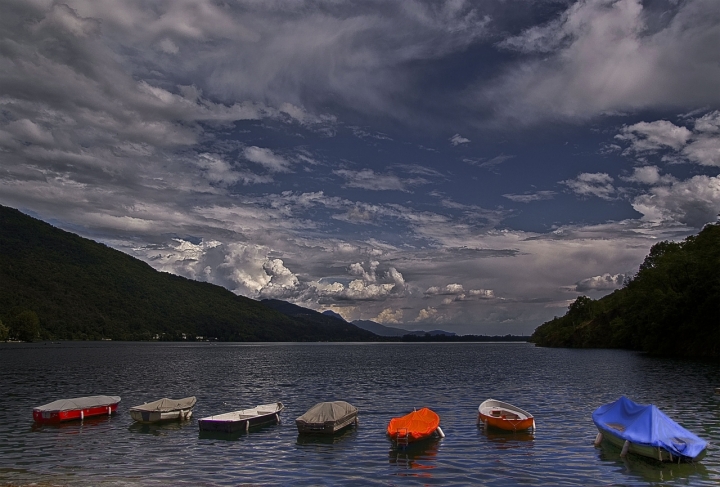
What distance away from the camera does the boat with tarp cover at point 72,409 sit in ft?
133

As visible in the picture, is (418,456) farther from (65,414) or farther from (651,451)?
(65,414)

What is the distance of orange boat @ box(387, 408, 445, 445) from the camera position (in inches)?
1241

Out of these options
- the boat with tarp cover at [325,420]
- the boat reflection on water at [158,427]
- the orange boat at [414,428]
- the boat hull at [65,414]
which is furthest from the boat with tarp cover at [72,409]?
the orange boat at [414,428]

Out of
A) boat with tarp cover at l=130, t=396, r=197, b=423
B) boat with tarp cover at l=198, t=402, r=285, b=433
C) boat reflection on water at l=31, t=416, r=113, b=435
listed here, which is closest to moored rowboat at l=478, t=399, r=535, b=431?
boat with tarp cover at l=198, t=402, r=285, b=433

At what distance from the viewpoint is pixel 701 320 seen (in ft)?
359

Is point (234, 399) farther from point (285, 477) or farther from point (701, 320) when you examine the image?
point (701, 320)

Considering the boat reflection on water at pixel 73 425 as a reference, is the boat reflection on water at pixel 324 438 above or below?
above

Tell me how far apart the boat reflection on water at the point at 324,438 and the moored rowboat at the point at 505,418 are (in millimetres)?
9056

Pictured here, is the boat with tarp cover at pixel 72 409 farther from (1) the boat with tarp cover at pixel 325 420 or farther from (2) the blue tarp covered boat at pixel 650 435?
(2) the blue tarp covered boat at pixel 650 435

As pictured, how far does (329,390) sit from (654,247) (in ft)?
488

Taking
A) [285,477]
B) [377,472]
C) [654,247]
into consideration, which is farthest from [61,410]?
[654,247]

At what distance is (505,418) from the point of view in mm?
36531

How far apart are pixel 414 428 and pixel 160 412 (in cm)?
1950

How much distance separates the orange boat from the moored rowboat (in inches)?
182
